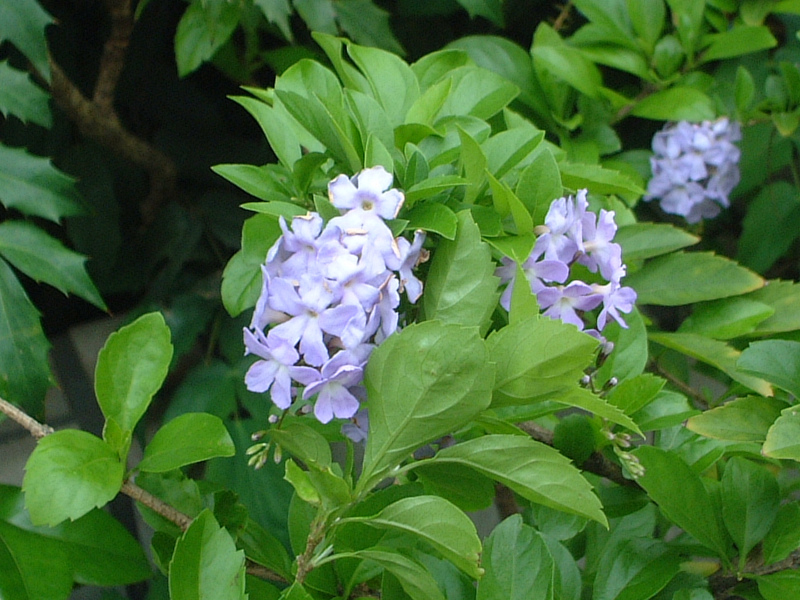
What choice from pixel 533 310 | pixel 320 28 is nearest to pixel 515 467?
pixel 533 310

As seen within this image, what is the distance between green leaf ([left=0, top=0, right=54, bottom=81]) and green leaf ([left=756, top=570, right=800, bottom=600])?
0.72m

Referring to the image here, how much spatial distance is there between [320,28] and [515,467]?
598 mm

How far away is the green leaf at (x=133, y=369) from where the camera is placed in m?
0.48

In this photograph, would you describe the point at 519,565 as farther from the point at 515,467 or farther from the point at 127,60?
the point at 127,60

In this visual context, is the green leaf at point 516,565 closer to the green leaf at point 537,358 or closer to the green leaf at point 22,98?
the green leaf at point 537,358

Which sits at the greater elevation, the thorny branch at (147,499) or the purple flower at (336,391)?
the purple flower at (336,391)

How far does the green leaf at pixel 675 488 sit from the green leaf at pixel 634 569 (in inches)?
1.0

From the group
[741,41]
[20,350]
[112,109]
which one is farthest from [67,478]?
[741,41]

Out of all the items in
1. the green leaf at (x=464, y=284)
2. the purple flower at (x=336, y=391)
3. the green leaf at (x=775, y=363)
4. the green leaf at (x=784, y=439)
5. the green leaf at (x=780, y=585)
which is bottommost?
the green leaf at (x=780, y=585)

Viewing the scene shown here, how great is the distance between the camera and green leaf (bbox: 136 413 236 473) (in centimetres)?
46

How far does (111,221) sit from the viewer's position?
970 millimetres

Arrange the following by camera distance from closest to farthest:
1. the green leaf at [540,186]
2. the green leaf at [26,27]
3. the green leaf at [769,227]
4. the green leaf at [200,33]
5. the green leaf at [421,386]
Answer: the green leaf at [421,386] → the green leaf at [540,186] → the green leaf at [26,27] → the green leaf at [200,33] → the green leaf at [769,227]

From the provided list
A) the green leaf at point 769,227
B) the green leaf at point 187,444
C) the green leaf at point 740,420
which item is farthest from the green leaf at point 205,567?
the green leaf at point 769,227

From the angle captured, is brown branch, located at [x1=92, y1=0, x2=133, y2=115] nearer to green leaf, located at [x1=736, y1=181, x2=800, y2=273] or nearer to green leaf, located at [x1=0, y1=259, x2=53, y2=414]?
green leaf, located at [x1=0, y1=259, x2=53, y2=414]
